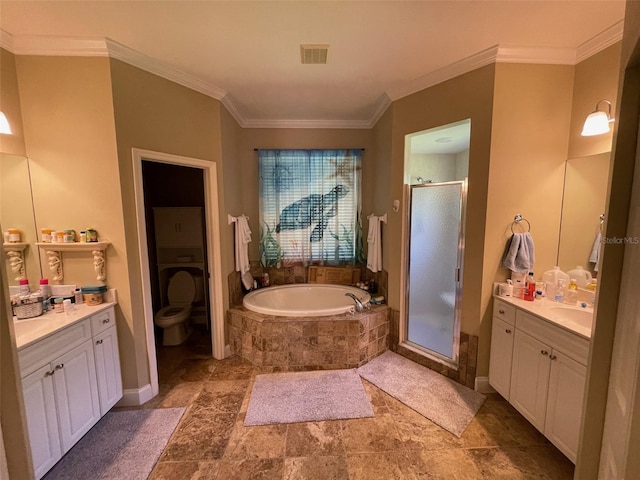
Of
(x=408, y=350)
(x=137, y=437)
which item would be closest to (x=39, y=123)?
(x=137, y=437)

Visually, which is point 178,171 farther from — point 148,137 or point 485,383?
point 485,383

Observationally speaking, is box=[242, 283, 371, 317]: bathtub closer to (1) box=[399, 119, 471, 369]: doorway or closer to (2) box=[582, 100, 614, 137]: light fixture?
(1) box=[399, 119, 471, 369]: doorway

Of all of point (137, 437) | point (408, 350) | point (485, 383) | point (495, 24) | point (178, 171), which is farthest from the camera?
point (178, 171)

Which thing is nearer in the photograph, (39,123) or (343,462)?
(343,462)

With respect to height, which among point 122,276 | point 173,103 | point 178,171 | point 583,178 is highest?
point 173,103

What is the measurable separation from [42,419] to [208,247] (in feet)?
5.31

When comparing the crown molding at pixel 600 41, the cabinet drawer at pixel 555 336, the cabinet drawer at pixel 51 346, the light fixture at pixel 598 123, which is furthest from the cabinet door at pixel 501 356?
the cabinet drawer at pixel 51 346

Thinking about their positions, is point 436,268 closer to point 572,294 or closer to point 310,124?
point 572,294

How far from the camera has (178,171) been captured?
3.70 metres

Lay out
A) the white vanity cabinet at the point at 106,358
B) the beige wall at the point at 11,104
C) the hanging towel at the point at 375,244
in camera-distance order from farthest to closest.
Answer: the hanging towel at the point at 375,244
the white vanity cabinet at the point at 106,358
the beige wall at the point at 11,104

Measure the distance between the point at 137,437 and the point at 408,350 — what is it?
2437 millimetres

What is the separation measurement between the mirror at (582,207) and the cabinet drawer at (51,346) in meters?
3.61

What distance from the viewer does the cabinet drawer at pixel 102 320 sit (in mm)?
1859

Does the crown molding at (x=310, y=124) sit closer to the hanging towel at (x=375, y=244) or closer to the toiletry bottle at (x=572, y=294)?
the hanging towel at (x=375, y=244)
